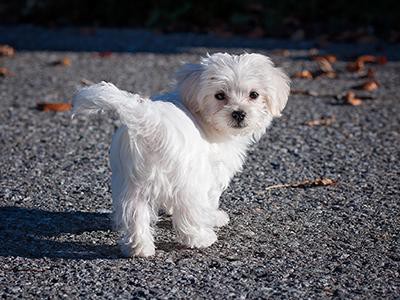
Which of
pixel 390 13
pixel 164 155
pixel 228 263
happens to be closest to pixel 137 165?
pixel 164 155

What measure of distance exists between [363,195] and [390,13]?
8.67 metres

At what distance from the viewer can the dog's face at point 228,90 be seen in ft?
14.9

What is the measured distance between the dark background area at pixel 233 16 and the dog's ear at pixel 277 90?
787 cm

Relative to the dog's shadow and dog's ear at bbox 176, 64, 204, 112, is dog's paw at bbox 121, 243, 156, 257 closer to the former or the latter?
the dog's shadow

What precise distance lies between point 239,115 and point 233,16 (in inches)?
385

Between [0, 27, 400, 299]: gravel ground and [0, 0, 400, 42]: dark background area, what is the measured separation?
429 cm

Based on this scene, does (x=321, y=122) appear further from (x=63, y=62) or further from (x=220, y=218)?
(x=63, y=62)

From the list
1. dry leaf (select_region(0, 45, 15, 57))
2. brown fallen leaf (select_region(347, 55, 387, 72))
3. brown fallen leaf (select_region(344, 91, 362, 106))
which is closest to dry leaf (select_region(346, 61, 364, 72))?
brown fallen leaf (select_region(347, 55, 387, 72))

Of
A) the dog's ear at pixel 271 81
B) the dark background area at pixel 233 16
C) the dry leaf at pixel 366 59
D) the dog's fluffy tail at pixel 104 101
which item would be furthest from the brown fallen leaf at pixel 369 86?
the dog's fluffy tail at pixel 104 101

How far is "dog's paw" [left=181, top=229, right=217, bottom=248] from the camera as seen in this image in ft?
14.6

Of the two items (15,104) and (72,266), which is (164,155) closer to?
(72,266)

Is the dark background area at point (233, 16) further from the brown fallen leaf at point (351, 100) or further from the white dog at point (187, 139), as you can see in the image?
the white dog at point (187, 139)

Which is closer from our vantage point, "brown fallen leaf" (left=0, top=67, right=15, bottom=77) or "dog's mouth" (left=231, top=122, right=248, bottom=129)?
"dog's mouth" (left=231, top=122, right=248, bottom=129)

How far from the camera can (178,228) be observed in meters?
4.43
